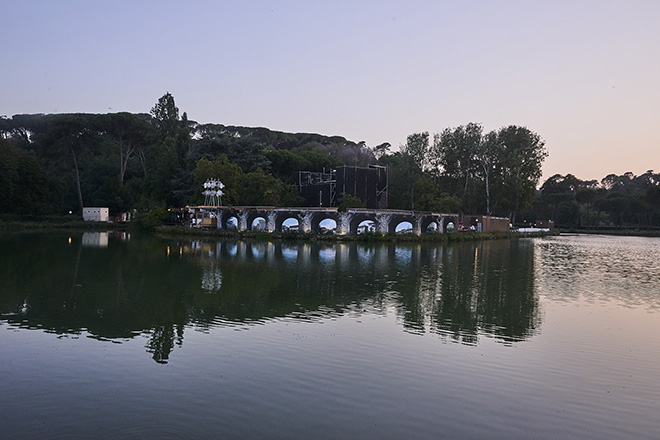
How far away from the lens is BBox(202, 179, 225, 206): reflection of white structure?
55656 millimetres

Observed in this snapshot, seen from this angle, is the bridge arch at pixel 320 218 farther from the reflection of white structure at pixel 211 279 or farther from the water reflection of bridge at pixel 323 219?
the reflection of white structure at pixel 211 279

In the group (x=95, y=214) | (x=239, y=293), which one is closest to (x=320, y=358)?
(x=239, y=293)

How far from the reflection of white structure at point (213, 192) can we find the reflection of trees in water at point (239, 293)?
27.0m

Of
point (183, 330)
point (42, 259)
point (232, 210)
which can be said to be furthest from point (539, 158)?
point (183, 330)

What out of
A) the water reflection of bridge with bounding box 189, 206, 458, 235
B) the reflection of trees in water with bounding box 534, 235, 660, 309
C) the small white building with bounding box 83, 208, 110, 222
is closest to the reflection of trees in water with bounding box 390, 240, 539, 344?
the reflection of trees in water with bounding box 534, 235, 660, 309

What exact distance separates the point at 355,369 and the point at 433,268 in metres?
17.7

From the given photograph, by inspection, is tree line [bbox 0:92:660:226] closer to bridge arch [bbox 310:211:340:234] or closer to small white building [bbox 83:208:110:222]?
small white building [bbox 83:208:110:222]

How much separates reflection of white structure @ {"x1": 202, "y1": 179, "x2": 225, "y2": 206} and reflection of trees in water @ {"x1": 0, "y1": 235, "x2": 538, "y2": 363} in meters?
27.0

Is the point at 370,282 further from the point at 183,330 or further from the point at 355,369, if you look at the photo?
the point at 355,369

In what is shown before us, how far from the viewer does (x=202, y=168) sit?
59.7 metres

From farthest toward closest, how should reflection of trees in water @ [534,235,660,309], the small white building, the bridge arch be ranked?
the small white building, the bridge arch, reflection of trees in water @ [534,235,660,309]

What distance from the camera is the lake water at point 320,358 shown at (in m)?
6.84

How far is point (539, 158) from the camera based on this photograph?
71062 millimetres

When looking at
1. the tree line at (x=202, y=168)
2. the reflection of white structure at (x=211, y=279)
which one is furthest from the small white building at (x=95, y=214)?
the reflection of white structure at (x=211, y=279)
